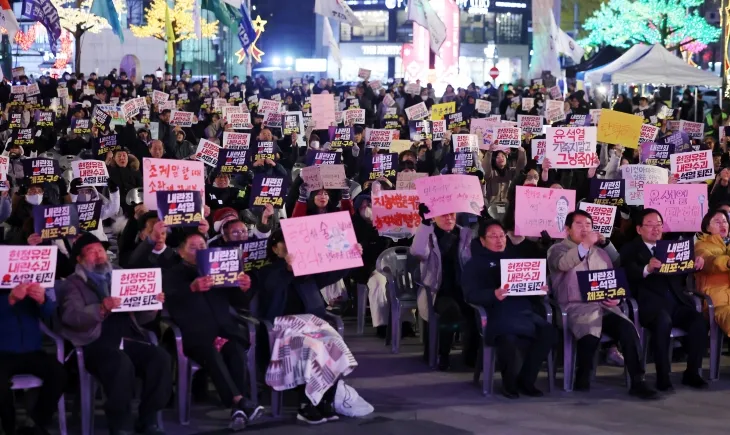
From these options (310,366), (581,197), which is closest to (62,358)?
(310,366)

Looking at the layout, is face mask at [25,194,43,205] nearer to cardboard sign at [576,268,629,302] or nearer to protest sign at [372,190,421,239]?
protest sign at [372,190,421,239]

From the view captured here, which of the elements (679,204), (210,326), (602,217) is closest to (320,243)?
(210,326)

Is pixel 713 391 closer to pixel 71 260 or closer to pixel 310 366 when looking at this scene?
pixel 310 366

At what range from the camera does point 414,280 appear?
10.1 m

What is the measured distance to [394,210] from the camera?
11.5 meters

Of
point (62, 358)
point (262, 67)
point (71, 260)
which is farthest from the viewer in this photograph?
point (262, 67)

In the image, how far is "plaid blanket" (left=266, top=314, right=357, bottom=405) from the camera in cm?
788

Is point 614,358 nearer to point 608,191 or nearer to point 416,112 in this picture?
point 608,191

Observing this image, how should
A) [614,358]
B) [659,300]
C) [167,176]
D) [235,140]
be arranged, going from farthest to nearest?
[235,140], [167,176], [614,358], [659,300]

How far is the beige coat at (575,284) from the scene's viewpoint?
8906 mm

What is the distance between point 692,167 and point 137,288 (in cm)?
798

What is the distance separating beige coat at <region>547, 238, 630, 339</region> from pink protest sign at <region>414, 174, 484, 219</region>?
139 centimetres

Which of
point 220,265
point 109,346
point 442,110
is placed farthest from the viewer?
point 442,110

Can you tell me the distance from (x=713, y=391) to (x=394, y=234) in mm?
3733
